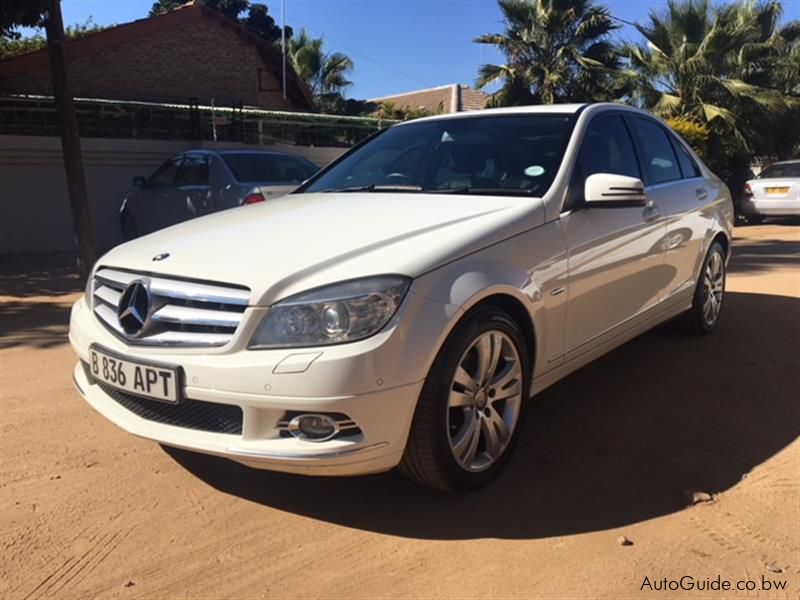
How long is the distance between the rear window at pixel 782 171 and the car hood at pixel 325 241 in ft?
50.3

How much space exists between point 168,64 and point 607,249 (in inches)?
676

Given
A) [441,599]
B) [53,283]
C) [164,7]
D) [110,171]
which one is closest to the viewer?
[441,599]

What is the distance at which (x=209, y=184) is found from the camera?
338 inches

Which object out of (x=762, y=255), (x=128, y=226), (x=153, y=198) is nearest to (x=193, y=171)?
(x=153, y=198)

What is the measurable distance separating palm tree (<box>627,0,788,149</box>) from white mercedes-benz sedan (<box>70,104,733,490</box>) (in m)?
15.4

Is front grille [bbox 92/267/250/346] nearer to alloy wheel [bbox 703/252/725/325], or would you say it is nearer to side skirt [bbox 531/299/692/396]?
side skirt [bbox 531/299/692/396]

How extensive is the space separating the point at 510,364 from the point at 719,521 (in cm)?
101

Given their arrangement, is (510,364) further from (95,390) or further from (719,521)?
(95,390)

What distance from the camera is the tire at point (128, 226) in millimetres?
10071

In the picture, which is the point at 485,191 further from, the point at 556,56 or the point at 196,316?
the point at 556,56

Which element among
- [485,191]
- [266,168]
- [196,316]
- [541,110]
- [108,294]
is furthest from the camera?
[266,168]

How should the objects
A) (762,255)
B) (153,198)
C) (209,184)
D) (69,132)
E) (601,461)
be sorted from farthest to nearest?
(762,255), (153,198), (209,184), (69,132), (601,461)

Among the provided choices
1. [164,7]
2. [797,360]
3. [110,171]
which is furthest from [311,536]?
[164,7]

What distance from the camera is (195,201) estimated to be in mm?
8742
